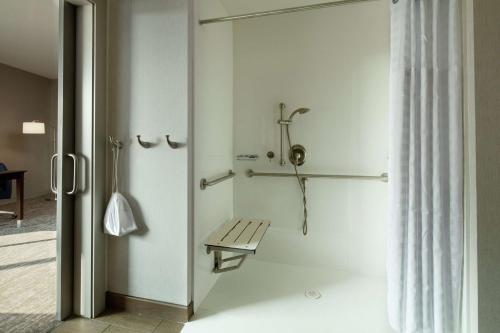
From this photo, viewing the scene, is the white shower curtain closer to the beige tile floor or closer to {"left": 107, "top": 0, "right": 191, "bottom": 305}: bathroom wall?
{"left": 107, "top": 0, "right": 191, "bottom": 305}: bathroom wall

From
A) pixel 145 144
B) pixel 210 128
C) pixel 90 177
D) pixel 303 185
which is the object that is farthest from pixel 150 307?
pixel 303 185

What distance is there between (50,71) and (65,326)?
549 centimetres

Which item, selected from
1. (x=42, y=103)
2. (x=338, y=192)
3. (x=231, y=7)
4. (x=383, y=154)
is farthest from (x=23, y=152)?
(x=383, y=154)

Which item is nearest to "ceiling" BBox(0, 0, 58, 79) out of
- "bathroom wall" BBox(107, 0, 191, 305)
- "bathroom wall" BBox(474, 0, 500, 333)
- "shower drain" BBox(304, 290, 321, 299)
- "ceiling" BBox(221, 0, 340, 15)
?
"bathroom wall" BBox(107, 0, 191, 305)

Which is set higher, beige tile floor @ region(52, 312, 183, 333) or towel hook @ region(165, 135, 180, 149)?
towel hook @ region(165, 135, 180, 149)

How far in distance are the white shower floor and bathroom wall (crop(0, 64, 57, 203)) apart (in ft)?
17.2

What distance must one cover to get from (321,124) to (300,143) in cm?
26

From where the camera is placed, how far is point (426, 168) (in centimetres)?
129

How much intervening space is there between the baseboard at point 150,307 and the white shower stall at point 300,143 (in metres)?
0.20

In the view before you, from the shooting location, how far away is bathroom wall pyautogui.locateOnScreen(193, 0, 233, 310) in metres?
1.75

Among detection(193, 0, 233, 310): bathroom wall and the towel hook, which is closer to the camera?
the towel hook

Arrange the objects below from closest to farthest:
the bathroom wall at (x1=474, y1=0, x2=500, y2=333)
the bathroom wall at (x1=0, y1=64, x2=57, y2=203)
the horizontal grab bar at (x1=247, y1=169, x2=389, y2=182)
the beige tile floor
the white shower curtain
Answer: the bathroom wall at (x1=474, y1=0, x2=500, y2=333), the white shower curtain, the beige tile floor, the horizontal grab bar at (x1=247, y1=169, x2=389, y2=182), the bathroom wall at (x1=0, y1=64, x2=57, y2=203)

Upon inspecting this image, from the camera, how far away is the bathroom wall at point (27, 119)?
4746 millimetres

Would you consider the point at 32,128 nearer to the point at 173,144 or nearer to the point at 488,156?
the point at 173,144
